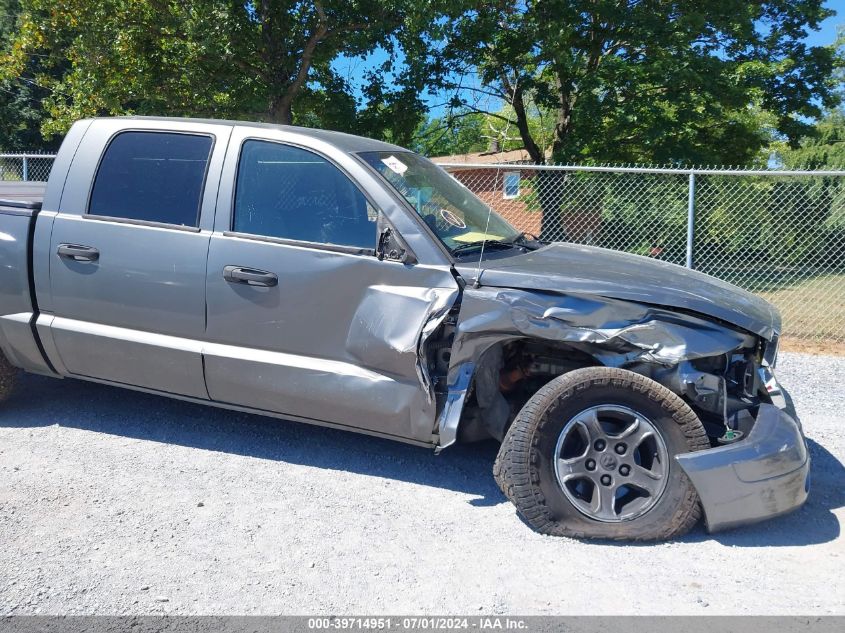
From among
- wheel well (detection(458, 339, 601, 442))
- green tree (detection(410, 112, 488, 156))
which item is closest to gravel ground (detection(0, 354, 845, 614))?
wheel well (detection(458, 339, 601, 442))

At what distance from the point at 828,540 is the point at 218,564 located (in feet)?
9.62

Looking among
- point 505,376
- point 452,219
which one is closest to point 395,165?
point 452,219

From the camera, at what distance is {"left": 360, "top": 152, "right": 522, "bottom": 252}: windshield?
13.7 feet

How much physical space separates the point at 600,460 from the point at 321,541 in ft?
4.59

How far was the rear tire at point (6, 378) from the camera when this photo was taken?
16.3 feet

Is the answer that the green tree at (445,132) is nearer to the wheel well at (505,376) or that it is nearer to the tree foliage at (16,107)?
the wheel well at (505,376)

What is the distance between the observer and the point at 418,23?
1288 cm

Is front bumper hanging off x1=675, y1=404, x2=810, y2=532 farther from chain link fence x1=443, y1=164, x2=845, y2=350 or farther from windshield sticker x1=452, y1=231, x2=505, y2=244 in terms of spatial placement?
chain link fence x1=443, y1=164, x2=845, y2=350

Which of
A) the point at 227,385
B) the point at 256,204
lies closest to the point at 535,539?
the point at 227,385

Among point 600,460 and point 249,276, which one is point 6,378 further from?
point 600,460

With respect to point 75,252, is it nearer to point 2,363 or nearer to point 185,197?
point 185,197

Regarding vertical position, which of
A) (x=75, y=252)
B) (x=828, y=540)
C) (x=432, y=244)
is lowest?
(x=828, y=540)

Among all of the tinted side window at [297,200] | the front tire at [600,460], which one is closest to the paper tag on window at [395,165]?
the tinted side window at [297,200]

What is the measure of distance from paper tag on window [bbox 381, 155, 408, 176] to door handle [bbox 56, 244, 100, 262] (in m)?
1.78
